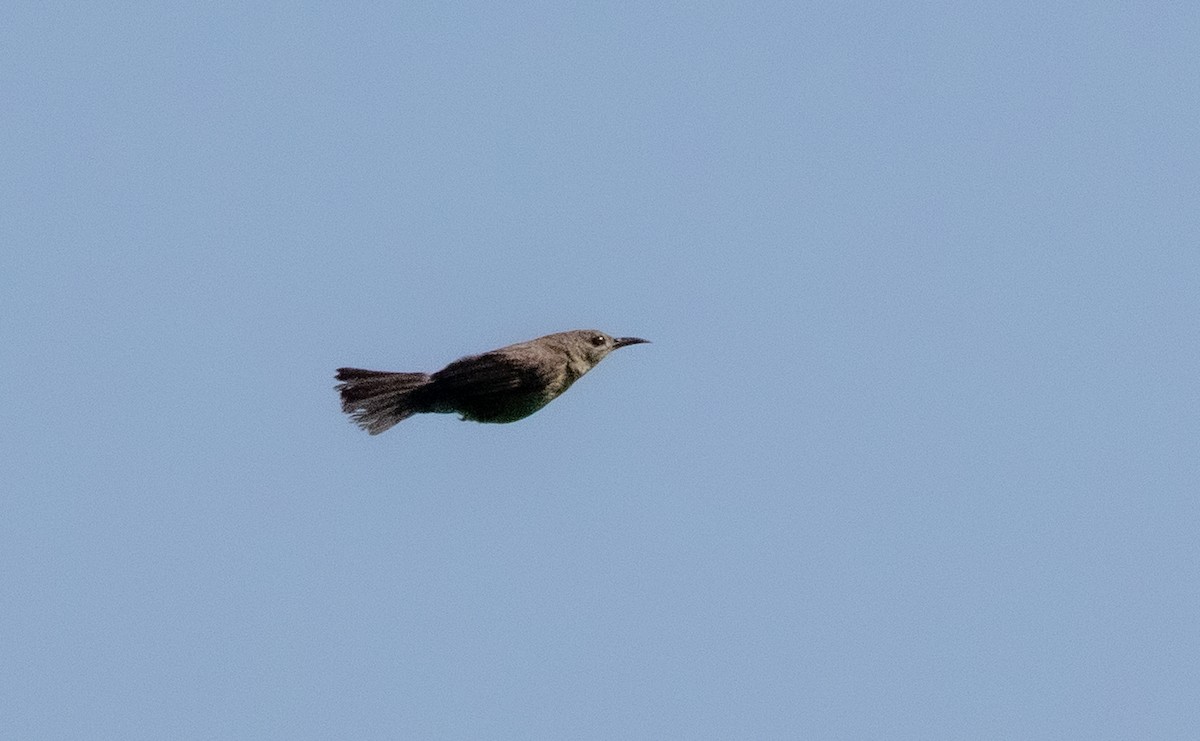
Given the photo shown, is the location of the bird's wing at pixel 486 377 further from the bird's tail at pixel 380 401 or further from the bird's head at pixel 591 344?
the bird's head at pixel 591 344

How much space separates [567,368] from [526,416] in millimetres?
541

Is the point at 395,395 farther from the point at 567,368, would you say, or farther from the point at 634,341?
the point at 634,341

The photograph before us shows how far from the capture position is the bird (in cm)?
1371

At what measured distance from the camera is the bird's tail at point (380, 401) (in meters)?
14.1

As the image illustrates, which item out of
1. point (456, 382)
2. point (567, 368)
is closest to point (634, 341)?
point (567, 368)

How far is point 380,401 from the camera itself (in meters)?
14.1

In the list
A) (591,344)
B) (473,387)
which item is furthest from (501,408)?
(591,344)

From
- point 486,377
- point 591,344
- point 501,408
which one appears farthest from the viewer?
point 591,344

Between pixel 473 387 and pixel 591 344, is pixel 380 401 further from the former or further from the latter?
pixel 591 344

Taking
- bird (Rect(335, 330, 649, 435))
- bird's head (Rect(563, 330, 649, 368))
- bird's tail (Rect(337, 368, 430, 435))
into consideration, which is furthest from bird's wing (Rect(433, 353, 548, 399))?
bird's head (Rect(563, 330, 649, 368))

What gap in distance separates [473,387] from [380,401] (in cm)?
81

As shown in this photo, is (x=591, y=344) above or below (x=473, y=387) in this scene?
above

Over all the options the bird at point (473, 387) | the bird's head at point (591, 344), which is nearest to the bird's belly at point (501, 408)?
the bird at point (473, 387)

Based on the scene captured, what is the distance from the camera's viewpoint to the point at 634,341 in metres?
15.5
